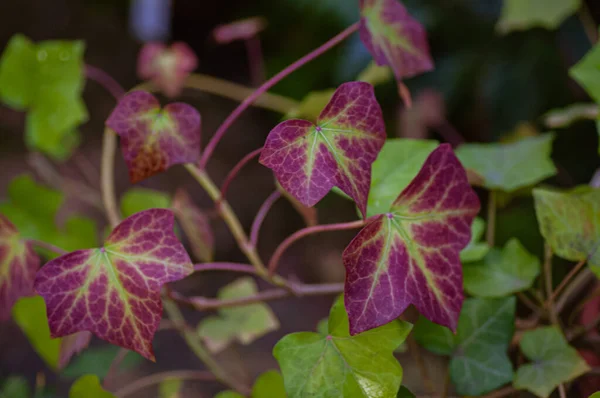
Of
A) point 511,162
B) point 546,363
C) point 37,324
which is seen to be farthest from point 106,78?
point 546,363

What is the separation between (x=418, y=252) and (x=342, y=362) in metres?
0.10

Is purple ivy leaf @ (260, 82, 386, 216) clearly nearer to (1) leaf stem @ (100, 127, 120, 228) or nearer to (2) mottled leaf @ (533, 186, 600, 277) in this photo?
(2) mottled leaf @ (533, 186, 600, 277)

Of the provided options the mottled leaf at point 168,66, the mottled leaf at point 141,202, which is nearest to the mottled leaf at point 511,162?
the mottled leaf at point 141,202

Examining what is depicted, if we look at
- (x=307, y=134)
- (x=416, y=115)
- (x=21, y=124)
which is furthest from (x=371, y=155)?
(x=21, y=124)

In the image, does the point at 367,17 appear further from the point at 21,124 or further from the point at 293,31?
the point at 21,124

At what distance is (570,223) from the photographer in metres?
0.43

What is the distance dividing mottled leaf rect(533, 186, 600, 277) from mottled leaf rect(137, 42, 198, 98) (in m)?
0.64

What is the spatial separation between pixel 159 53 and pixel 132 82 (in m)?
1.22

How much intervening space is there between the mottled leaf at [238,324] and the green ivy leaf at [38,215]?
0.22m

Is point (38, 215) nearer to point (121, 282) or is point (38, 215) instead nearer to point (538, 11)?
point (121, 282)

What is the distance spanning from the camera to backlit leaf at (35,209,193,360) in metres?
0.36

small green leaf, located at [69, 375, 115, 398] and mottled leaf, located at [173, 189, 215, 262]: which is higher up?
mottled leaf, located at [173, 189, 215, 262]

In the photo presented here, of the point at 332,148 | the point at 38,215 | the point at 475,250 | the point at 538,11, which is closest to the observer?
the point at 332,148

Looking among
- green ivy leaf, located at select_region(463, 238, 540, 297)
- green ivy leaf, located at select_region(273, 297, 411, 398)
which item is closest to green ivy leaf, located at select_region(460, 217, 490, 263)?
green ivy leaf, located at select_region(463, 238, 540, 297)
